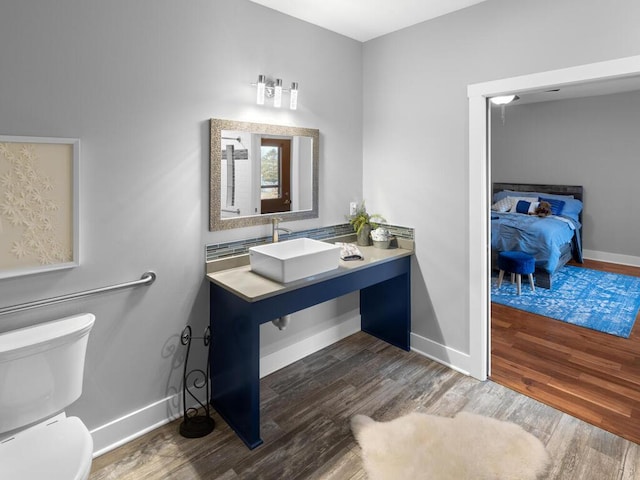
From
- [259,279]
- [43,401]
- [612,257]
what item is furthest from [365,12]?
[612,257]

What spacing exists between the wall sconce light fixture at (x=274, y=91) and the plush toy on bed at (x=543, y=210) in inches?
168

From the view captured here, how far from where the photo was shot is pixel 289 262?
209 cm

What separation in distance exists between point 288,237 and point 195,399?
117 cm

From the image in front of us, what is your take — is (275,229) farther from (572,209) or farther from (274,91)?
(572,209)

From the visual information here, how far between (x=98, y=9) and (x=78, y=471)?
1908 millimetres

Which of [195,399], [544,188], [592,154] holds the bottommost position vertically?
[195,399]

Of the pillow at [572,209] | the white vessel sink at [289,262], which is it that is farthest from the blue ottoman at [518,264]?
the white vessel sink at [289,262]

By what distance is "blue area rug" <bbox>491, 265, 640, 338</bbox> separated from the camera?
354 cm

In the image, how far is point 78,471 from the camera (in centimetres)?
129

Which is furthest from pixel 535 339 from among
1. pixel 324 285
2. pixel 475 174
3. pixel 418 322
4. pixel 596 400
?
pixel 324 285

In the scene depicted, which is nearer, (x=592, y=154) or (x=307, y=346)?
(x=307, y=346)

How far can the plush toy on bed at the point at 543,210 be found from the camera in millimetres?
5344

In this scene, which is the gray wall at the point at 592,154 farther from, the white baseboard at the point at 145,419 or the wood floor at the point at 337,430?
the white baseboard at the point at 145,419

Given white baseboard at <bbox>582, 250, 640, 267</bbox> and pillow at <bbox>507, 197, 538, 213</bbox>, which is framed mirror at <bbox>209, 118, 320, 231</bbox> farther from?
white baseboard at <bbox>582, 250, 640, 267</bbox>
